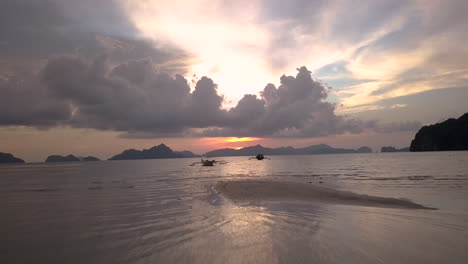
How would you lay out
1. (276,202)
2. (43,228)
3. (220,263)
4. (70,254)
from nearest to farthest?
(220,263)
(70,254)
(43,228)
(276,202)

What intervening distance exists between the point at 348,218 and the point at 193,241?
336 inches

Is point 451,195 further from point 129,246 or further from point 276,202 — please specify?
point 129,246

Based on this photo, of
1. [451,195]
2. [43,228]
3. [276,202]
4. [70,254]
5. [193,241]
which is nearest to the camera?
[70,254]

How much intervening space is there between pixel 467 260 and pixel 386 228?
3710 mm

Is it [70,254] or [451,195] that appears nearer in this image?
[70,254]

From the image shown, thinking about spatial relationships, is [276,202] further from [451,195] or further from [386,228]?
[451,195]

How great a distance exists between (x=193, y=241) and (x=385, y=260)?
6.55m

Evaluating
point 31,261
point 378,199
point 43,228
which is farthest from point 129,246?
point 378,199

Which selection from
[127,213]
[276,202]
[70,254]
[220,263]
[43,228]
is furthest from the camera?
[276,202]

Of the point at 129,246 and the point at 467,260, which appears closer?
the point at 467,260

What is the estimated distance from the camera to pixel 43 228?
12992mm

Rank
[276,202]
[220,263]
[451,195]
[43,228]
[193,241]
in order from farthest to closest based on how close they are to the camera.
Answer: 1. [451,195]
2. [276,202]
3. [43,228]
4. [193,241]
5. [220,263]

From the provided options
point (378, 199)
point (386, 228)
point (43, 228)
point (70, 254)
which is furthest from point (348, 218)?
point (43, 228)

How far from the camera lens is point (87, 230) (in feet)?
40.1
